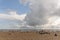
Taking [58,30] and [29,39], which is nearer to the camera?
[29,39]

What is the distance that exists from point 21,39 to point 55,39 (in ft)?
25.4

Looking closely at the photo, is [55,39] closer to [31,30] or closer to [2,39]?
[2,39]

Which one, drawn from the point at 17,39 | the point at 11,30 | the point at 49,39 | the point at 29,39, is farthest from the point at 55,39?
the point at 11,30

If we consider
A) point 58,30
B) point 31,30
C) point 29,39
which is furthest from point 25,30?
point 29,39

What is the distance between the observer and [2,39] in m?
36.8

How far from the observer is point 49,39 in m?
37.6

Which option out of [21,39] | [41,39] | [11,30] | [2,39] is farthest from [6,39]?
[11,30]

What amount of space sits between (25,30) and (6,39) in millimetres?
18838

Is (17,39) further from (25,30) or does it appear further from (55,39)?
(25,30)

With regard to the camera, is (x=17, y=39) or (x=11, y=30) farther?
(x=11, y=30)

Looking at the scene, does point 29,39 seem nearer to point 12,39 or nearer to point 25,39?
point 25,39

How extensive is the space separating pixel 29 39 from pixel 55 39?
5.88 meters

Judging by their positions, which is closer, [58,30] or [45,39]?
[45,39]

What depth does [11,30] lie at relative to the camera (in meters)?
54.2
